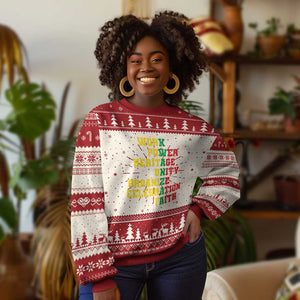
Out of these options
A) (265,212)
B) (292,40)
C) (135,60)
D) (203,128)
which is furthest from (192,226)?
(292,40)

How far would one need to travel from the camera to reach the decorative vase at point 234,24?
6.41 ft

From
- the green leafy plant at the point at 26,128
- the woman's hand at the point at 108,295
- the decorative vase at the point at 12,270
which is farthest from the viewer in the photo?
the decorative vase at the point at 12,270

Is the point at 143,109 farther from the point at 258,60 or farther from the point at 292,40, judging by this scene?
the point at 292,40

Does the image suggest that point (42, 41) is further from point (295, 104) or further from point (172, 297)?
point (172, 297)

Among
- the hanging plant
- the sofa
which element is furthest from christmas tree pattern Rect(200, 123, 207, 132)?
the hanging plant

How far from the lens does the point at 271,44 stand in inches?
80.7

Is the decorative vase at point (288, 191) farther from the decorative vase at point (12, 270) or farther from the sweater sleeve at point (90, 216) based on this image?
the sweater sleeve at point (90, 216)

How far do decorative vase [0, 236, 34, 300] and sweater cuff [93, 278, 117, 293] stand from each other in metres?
1.49

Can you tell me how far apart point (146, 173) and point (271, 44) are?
5.67ft

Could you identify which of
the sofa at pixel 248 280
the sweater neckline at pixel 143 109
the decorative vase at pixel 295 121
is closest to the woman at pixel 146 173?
the sweater neckline at pixel 143 109

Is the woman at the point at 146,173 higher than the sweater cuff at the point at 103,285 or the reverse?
higher

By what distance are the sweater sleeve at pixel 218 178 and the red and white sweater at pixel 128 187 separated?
0.06ft

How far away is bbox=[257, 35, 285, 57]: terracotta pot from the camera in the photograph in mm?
2045

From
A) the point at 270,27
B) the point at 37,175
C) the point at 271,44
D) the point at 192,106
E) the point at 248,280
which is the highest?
the point at 270,27
